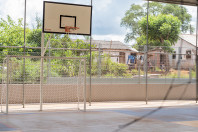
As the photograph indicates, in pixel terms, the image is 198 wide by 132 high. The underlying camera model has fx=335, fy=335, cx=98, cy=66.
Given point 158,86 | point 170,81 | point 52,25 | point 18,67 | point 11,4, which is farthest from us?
point 11,4

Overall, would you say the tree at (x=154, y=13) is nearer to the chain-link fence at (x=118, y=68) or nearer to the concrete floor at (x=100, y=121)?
the chain-link fence at (x=118, y=68)

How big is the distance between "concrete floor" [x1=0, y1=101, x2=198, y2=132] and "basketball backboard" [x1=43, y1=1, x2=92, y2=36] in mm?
2249

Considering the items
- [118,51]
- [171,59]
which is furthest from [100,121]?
[171,59]

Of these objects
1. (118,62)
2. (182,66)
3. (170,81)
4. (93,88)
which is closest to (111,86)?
(93,88)

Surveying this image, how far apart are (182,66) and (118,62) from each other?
2888 millimetres

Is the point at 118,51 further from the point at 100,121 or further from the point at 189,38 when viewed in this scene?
the point at 189,38

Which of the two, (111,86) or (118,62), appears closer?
(111,86)

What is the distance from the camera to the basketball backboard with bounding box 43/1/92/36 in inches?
355

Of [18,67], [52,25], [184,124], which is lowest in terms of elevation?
[184,124]

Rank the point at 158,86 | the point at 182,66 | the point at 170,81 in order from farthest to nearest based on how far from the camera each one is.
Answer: the point at 182,66, the point at 170,81, the point at 158,86

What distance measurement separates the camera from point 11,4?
1652 centimetres

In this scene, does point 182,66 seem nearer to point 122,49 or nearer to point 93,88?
point 122,49

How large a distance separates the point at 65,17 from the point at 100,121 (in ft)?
11.6

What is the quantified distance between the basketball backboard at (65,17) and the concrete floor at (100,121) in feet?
7.38
